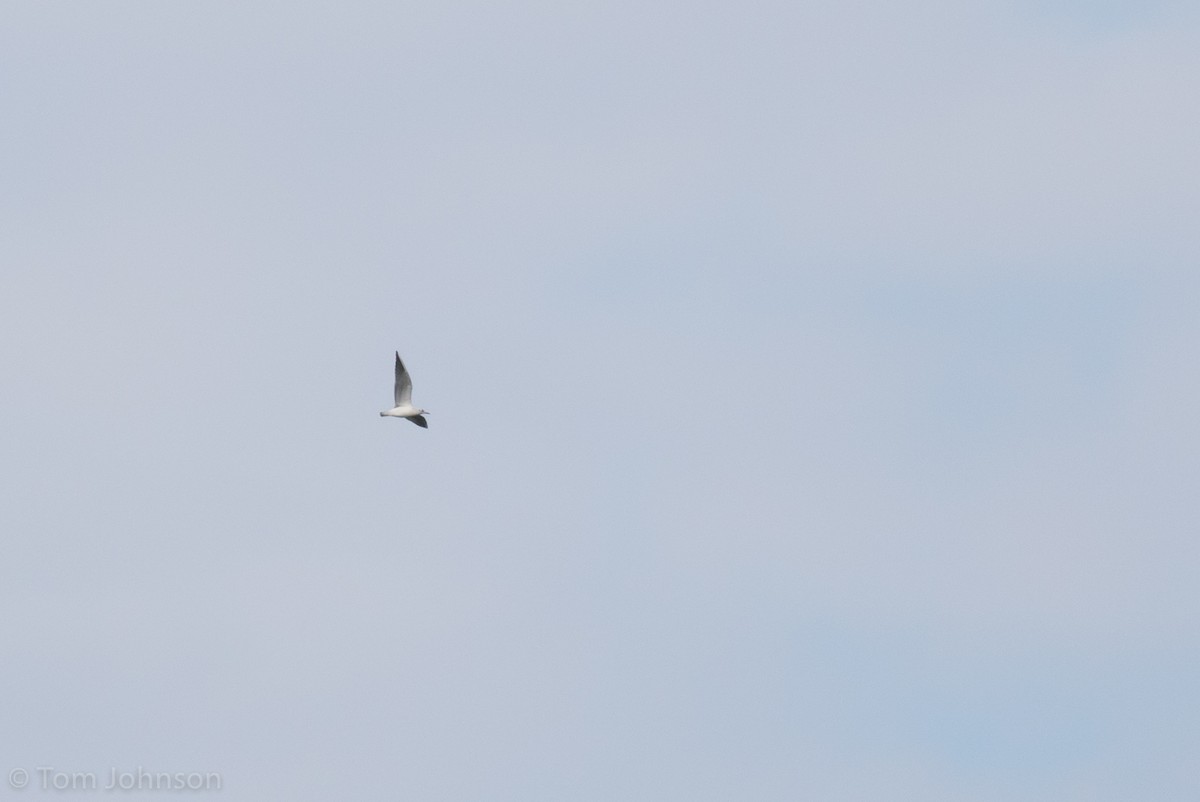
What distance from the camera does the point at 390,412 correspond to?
392 ft
